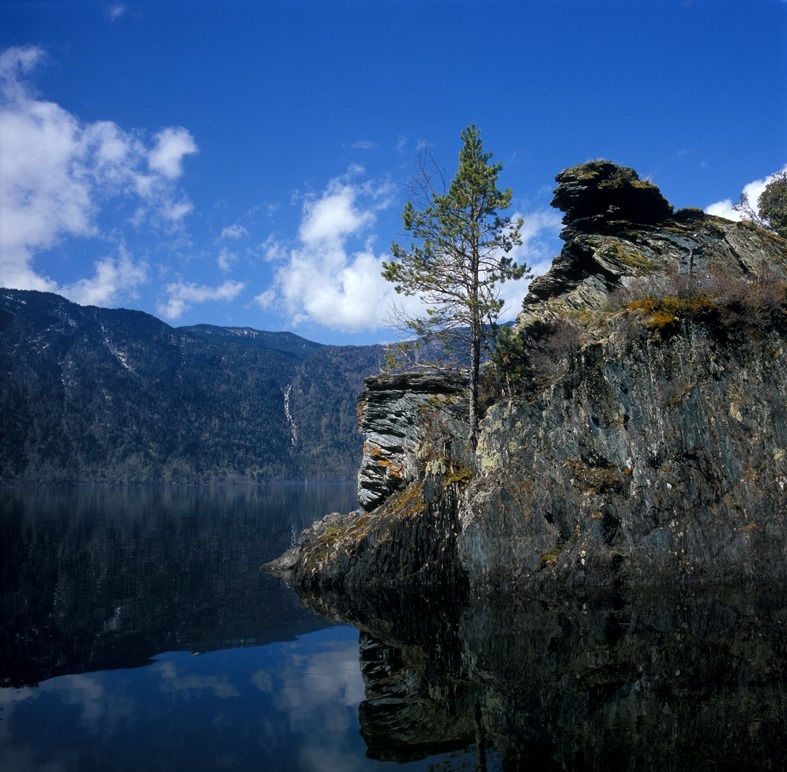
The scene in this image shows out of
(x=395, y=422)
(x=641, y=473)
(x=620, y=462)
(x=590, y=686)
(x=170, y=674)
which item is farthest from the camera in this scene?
(x=395, y=422)

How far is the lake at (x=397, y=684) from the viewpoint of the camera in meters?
7.84

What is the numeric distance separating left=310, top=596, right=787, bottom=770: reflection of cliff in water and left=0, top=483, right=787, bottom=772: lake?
4 centimetres

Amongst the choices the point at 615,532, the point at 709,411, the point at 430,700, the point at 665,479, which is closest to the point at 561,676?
the point at 430,700

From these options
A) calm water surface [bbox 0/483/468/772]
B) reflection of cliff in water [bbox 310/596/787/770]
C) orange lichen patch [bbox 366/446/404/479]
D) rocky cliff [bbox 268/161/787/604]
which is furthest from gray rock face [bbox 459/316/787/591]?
calm water surface [bbox 0/483/468/772]

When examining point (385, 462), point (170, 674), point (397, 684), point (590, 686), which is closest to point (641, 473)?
point (590, 686)

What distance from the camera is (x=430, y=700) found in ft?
33.1

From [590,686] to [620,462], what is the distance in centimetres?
1016

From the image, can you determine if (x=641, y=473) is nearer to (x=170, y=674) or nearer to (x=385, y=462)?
(x=385, y=462)

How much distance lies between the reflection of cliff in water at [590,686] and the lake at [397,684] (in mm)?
39

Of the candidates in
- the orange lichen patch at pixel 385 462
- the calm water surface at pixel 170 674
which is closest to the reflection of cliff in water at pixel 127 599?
the calm water surface at pixel 170 674

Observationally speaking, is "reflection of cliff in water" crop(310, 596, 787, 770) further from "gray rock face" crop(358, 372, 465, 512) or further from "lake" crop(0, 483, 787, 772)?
"gray rock face" crop(358, 372, 465, 512)

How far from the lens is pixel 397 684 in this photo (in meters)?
11.1

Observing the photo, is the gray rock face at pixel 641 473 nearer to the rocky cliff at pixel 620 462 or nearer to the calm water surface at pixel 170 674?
the rocky cliff at pixel 620 462

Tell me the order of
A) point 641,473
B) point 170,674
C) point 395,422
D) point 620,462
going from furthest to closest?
point 395,422 < point 620,462 < point 641,473 < point 170,674
